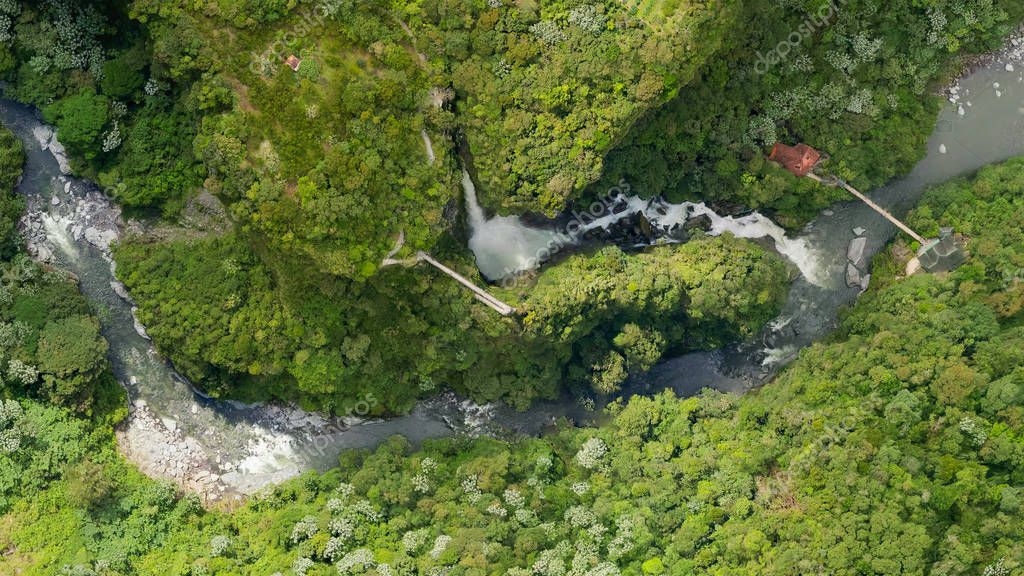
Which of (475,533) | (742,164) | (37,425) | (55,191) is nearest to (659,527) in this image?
(475,533)

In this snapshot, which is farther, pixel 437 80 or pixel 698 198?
pixel 698 198

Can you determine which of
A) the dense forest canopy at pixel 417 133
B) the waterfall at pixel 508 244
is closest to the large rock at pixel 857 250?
the dense forest canopy at pixel 417 133

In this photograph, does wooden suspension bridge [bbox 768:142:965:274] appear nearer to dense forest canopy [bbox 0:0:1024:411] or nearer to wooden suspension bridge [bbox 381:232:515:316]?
dense forest canopy [bbox 0:0:1024:411]

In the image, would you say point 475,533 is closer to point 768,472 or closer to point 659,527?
point 659,527

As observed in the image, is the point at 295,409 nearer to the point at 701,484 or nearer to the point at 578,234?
the point at 578,234
